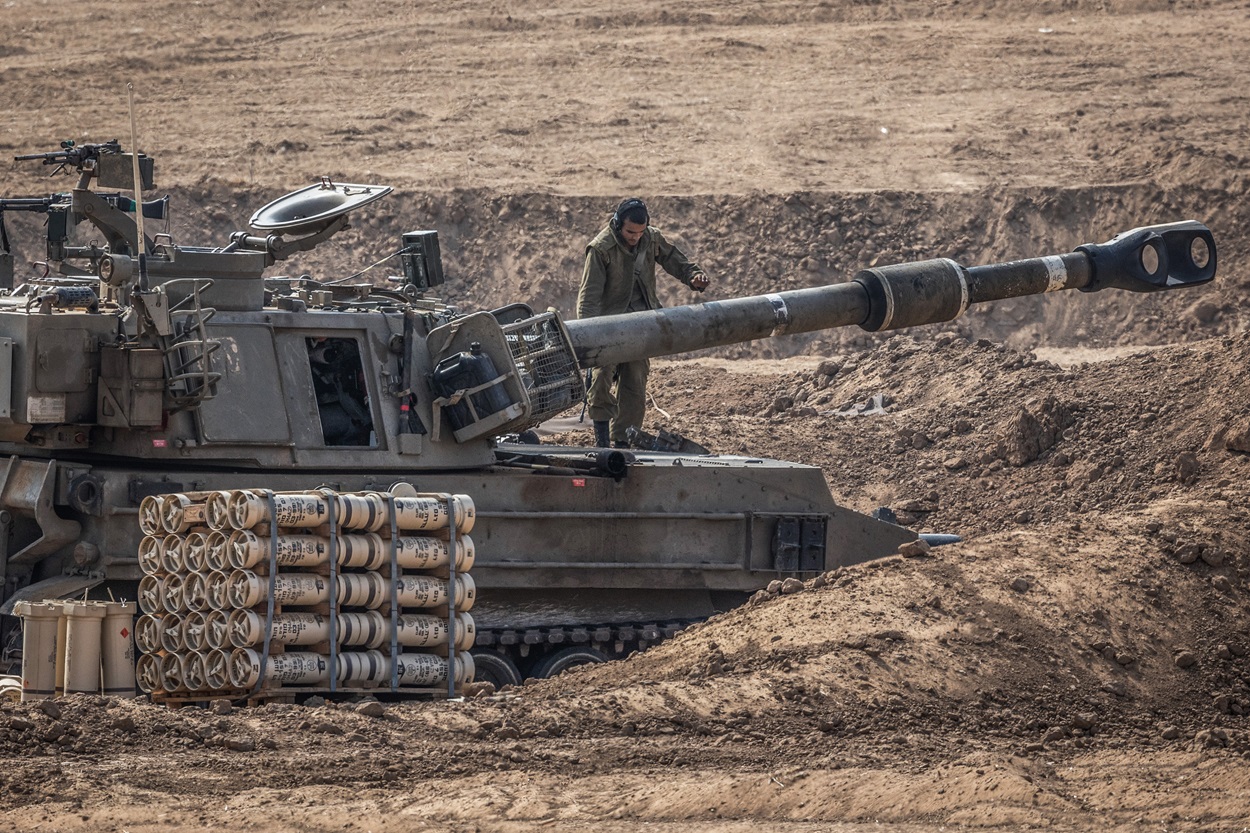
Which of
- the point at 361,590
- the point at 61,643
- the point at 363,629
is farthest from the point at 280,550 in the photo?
the point at 61,643

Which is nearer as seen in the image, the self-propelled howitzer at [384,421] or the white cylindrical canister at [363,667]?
the white cylindrical canister at [363,667]

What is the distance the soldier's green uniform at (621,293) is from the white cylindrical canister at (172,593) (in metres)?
5.02

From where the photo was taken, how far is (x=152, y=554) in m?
10.6

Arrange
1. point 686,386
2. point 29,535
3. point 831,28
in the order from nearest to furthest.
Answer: point 29,535 → point 686,386 → point 831,28

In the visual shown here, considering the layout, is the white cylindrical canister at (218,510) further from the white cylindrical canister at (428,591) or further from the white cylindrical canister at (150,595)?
the white cylindrical canister at (428,591)

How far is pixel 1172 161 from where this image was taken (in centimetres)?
2720

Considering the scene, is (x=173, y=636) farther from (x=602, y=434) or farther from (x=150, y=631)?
(x=602, y=434)

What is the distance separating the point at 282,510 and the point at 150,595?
99 centimetres

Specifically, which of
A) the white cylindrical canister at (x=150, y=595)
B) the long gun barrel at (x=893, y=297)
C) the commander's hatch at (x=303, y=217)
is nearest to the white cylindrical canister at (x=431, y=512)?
the white cylindrical canister at (x=150, y=595)

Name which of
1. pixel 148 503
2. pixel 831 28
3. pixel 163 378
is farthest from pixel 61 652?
pixel 831 28

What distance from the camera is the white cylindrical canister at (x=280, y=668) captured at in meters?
10.2

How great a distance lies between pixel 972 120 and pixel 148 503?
2047 centimetres

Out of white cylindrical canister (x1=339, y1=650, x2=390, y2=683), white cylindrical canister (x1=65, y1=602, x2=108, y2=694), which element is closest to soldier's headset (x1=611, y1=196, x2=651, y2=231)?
white cylindrical canister (x1=339, y1=650, x2=390, y2=683)

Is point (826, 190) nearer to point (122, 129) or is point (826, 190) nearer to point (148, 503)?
point (122, 129)
